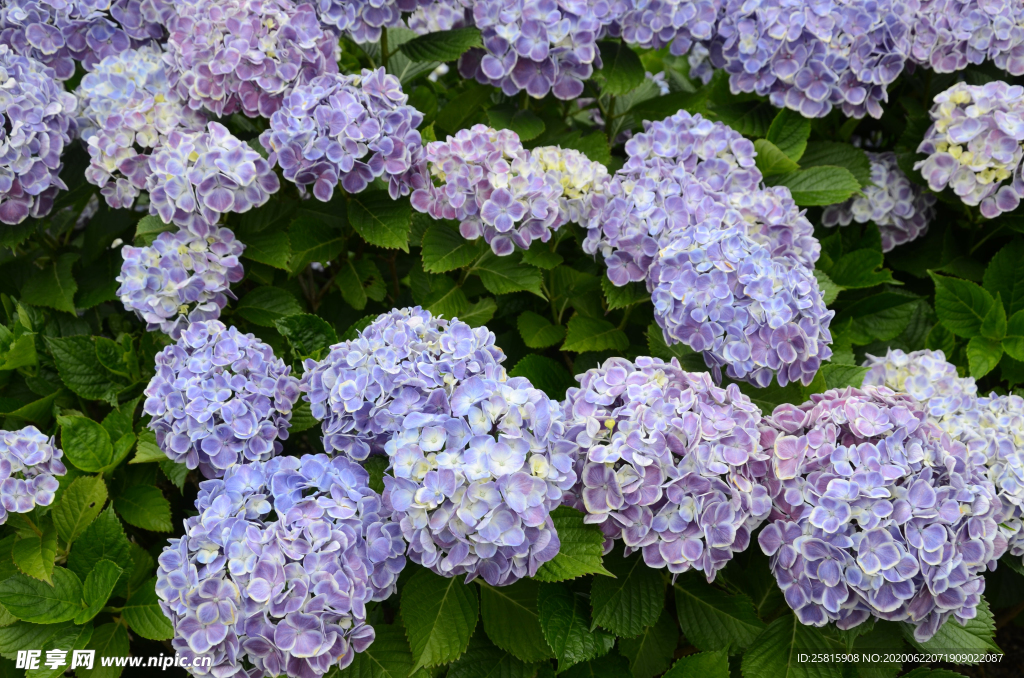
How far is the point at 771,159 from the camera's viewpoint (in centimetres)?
249

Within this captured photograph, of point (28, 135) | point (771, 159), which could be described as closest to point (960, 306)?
point (771, 159)

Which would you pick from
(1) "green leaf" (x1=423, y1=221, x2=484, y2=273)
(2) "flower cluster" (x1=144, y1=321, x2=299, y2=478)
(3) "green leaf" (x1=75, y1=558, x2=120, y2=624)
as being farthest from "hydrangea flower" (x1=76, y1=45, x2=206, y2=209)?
(3) "green leaf" (x1=75, y1=558, x2=120, y2=624)

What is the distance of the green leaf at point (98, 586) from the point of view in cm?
179

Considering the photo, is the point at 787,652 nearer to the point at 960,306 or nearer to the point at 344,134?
the point at 960,306

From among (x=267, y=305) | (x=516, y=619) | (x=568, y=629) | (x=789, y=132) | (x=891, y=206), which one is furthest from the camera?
(x=891, y=206)

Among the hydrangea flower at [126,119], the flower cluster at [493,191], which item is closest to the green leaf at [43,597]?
the hydrangea flower at [126,119]

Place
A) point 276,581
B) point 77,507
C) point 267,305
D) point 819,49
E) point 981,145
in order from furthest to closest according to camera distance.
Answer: point 819,49 → point 981,145 → point 267,305 → point 77,507 → point 276,581

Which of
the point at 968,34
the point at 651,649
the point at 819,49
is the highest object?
the point at 968,34

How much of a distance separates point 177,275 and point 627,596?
1.37 metres

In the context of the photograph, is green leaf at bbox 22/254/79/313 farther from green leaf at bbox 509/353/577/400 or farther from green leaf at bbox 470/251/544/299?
green leaf at bbox 509/353/577/400

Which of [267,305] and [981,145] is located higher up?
[981,145]

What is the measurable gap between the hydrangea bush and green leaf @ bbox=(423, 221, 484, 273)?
1 centimetres

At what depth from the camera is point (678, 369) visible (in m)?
1.76

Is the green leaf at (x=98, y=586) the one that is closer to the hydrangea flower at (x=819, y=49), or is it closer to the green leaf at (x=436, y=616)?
the green leaf at (x=436, y=616)
